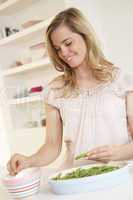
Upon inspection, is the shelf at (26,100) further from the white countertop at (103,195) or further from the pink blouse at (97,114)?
the white countertop at (103,195)

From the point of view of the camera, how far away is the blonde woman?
4.09ft

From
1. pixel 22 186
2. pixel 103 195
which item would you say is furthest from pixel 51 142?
pixel 103 195

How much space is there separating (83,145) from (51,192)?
1.63 feet

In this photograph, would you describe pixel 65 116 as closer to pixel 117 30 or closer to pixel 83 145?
pixel 83 145

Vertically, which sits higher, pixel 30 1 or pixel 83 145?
pixel 30 1

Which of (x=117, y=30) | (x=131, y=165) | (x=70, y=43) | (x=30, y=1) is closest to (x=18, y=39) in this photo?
(x=30, y=1)

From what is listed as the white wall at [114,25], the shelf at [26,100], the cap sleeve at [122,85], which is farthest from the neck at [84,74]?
the shelf at [26,100]

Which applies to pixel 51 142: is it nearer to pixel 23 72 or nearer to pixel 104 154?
pixel 104 154

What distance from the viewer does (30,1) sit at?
2719mm

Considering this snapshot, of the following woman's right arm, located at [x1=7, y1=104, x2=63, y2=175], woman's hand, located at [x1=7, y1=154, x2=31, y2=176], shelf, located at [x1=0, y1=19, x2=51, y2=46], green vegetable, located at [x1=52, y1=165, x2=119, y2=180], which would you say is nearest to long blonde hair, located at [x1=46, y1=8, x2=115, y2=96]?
woman's right arm, located at [x1=7, y1=104, x2=63, y2=175]

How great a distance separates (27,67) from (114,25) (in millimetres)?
781

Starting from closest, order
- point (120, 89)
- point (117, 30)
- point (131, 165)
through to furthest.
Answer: point (131, 165) → point (120, 89) → point (117, 30)

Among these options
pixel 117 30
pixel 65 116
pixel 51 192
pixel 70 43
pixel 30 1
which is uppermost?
pixel 30 1

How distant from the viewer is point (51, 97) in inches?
52.7
